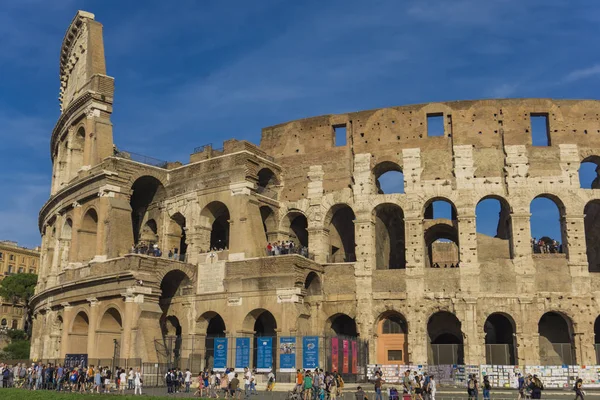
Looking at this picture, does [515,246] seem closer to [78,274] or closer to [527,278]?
[527,278]

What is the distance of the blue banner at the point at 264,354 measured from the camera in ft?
88.2

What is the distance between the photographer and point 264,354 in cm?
2709

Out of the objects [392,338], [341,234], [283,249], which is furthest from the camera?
[341,234]

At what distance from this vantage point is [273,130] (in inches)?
1347

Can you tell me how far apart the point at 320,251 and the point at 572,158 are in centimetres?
1202

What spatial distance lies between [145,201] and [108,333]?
835 cm

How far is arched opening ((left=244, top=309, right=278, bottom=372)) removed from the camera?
26969mm

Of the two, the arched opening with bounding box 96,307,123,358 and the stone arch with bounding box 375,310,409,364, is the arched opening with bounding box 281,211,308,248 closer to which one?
the stone arch with bounding box 375,310,409,364

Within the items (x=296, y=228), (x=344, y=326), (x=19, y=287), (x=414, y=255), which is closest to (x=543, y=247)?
(x=414, y=255)

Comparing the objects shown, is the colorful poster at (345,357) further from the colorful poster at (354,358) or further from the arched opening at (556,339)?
the arched opening at (556,339)

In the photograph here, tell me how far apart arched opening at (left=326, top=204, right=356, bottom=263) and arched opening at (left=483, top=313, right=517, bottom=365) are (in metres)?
7.55

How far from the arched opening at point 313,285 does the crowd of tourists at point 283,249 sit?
3.58 feet

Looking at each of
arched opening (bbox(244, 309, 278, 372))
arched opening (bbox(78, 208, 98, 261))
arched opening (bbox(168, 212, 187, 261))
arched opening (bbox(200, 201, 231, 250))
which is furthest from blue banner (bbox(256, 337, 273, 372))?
arched opening (bbox(78, 208, 98, 261))

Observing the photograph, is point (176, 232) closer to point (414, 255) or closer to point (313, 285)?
point (313, 285)
